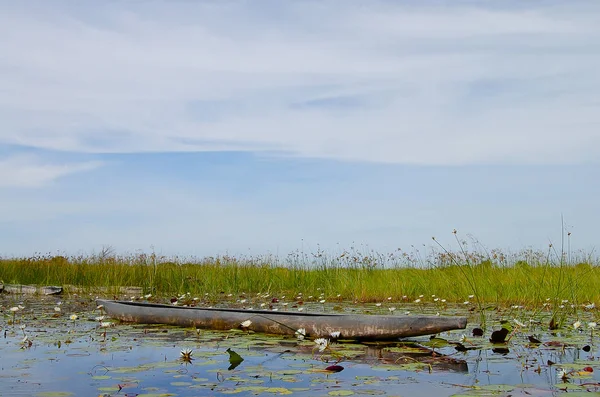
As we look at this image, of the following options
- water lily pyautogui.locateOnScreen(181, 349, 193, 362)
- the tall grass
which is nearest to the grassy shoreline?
the tall grass

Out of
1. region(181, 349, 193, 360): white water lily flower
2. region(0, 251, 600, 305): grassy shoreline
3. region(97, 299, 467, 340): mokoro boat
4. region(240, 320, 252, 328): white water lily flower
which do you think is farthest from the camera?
region(0, 251, 600, 305): grassy shoreline

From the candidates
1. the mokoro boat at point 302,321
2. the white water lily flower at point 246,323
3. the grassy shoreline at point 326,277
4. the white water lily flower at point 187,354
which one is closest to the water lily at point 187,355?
the white water lily flower at point 187,354

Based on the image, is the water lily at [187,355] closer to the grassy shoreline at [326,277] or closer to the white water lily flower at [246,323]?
the white water lily flower at [246,323]

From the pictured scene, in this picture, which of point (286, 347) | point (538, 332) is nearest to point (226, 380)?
point (286, 347)

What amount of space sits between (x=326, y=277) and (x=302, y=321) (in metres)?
7.10

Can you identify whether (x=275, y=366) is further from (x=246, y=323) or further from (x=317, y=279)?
(x=317, y=279)

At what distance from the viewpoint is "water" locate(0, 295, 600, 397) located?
11.7 feet

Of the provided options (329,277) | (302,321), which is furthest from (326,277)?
(302,321)

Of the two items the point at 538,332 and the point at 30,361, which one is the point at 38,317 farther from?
the point at 538,332

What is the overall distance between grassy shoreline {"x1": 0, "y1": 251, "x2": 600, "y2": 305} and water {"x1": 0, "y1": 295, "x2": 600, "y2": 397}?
13.9ft

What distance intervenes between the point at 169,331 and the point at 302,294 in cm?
616

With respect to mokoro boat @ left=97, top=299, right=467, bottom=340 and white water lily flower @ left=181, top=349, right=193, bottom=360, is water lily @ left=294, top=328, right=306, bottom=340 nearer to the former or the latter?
mokoro boat @ left=97, top=299, right=467, bottom=340

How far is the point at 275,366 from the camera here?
4289mm

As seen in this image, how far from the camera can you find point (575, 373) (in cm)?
397
